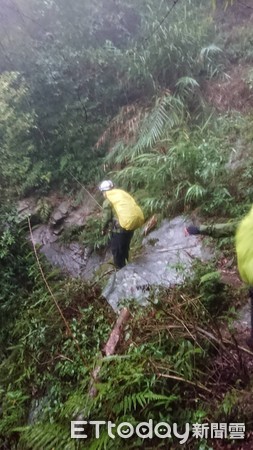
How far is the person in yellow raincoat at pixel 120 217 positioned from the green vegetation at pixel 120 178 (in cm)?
71

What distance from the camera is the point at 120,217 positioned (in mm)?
5766

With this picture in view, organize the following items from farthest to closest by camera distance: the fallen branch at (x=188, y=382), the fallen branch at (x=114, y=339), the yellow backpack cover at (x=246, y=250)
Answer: the fallen branch at (x=114, y=339) < the fallen branch at (x=188, y=382) < the yellow backpack cover at (x=246, y=250)

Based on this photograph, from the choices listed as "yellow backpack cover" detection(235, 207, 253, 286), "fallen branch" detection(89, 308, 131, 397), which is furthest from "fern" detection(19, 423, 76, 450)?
"yellow backpack cover" detection(235, 207, 253, 286)

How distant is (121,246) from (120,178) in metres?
2.63

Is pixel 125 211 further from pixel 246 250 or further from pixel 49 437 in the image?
pixel 246 250

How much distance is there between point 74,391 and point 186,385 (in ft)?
4.43

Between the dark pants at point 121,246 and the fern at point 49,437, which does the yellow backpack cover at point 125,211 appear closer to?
the dark pants at point 121,246

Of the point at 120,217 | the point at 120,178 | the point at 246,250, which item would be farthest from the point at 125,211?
the point at 246,250

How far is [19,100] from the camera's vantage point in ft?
30.7

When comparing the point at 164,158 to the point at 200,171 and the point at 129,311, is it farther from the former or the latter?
the point at 129,311

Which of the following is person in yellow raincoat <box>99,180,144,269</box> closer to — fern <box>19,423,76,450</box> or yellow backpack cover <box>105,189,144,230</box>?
yellow backpack cover <box>105,189,144,230</box>

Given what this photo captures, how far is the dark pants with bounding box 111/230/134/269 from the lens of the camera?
616 cm

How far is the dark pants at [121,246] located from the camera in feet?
20.2

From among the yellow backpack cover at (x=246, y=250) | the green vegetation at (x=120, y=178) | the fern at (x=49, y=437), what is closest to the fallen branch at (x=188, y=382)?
the green vegetation at (x=120, y=178)
